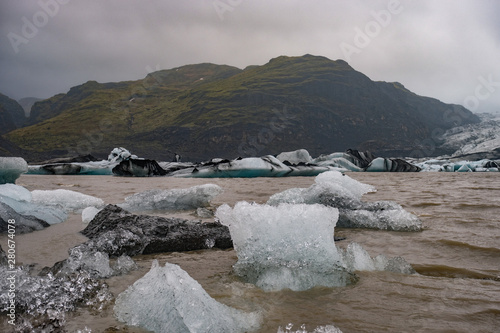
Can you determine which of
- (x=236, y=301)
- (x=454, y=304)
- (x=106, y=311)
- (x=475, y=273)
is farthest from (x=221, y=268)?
(x=475, y=273)

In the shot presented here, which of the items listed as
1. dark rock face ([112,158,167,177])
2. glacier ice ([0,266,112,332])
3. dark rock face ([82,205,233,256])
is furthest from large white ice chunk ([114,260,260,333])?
dark rock face ([112,158,167,177])

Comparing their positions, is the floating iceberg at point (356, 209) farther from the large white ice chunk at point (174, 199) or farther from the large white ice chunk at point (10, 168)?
the large white ice chunk at point (10, 168)

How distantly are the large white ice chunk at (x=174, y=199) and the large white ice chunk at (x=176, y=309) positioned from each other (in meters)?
2.75

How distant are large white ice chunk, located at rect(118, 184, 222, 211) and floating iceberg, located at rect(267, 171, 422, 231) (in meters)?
0.82

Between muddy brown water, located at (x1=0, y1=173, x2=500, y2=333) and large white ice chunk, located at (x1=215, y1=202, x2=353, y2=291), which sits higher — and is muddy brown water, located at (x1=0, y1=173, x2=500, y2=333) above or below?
below

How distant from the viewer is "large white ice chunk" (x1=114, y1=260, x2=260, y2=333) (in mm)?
1111

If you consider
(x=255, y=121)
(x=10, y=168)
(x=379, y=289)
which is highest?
(x=255, y=121)

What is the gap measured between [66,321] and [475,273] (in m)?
1.88

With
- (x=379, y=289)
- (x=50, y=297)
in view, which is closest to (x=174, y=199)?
(x=50, y=297)

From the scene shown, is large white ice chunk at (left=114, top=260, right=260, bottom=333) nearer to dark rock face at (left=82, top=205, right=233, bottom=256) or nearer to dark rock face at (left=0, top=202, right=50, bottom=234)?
dark rock face at (left=82, top=205, right=233, bottom=256)

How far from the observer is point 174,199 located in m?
4.11

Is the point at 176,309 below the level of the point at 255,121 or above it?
below

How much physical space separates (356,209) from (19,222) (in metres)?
2.94

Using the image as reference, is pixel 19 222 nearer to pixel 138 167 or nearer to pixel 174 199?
pixel 174 199
